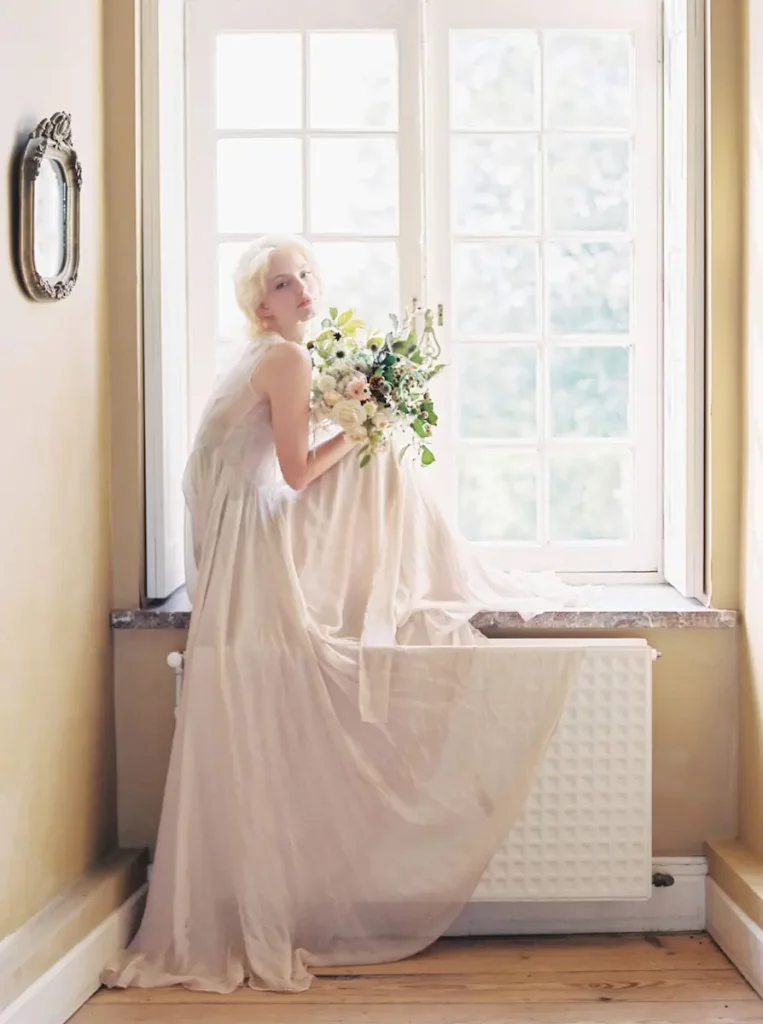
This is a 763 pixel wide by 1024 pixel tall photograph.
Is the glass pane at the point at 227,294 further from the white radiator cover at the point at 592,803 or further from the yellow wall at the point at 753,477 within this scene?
the yellow wall at the point at 753,477

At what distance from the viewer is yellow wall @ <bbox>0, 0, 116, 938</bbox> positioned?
7.93 ft

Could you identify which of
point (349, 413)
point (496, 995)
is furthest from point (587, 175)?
point (496, 995)

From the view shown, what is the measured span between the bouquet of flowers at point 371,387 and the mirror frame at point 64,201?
641 millimetres

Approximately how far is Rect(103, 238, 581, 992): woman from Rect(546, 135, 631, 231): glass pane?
106 cm

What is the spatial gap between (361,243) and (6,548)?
4.91 ft

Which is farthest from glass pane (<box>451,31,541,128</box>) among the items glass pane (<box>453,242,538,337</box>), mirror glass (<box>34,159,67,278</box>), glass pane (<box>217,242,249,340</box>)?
mirror glass (<box>34,159,67,278</box>)

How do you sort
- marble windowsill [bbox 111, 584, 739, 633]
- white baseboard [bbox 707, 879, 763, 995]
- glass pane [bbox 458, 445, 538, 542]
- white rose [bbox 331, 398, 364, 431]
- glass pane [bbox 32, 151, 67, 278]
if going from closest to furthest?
glass pane [bbox 32, 151, 67, 278] → white baseboard [bbox 707, 879, 763, 995] → white rose [bbox 331, 398, 364, 431] → marble windowsill [bbox 111, 584, 739, 633] → glass pane [bbox 458, 445, 538, 542]

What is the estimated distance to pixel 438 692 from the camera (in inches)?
112

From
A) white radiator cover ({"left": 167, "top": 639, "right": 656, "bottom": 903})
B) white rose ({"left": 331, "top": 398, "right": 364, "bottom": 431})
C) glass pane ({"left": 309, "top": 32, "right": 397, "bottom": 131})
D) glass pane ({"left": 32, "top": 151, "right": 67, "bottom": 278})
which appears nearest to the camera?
glass pane ({"left": 32, "top": 151, "right": 67, "bottom": 278})

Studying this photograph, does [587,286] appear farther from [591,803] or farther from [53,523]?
[53,523]

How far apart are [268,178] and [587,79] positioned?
0.97 metres

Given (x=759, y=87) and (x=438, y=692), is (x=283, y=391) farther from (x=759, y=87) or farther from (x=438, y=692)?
(x=759, y=87)

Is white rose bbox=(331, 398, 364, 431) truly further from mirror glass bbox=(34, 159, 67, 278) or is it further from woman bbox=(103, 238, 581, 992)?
mirror glass bbox=(34, 159, 67, 278)

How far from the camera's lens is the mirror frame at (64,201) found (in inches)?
95.8
